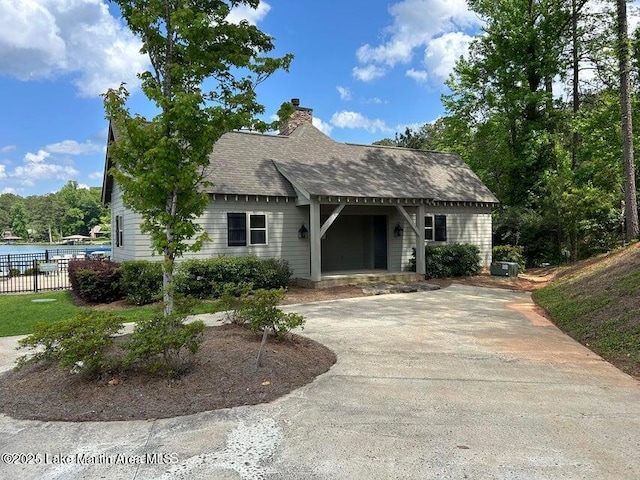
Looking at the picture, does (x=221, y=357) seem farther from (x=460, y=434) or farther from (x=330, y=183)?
(x=330, y=183)

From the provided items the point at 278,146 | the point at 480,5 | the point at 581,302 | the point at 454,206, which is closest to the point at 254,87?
the point at 581,302

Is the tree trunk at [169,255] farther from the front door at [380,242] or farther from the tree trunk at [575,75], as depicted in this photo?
the tree trunk at [575,75]

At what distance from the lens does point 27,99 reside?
2266 centimetres

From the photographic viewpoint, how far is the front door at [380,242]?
17.4 meters

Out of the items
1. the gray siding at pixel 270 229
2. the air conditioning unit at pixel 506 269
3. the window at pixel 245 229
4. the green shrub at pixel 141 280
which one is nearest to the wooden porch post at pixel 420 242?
the air conditioning unit at pixel 506 269

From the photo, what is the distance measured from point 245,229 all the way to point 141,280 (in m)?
3.72

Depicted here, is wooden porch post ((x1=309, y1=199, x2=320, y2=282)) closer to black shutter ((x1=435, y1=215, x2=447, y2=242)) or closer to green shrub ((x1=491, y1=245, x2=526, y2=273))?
black shutter ((x1=435, y1=215, x2=447, y2=242))

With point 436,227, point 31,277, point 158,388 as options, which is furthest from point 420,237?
point 31,277

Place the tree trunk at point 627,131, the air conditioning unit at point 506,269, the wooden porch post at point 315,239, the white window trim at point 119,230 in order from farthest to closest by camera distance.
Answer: the air conditioning unit at point 506,269
the tree trunk at point 627,131
the white window trim at point 119,230
the wooden porch post at point 315,239

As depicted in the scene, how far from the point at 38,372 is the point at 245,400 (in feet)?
8.58

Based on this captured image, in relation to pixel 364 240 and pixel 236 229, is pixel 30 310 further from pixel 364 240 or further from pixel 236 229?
pixel 364 240

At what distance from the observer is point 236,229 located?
Answer: 1398cm

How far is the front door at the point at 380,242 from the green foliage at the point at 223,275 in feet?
17.2

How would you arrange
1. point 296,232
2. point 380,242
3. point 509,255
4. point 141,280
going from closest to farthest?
1. point 141,280
2. point 296,232
3. point 380,242
4. point 509,255
